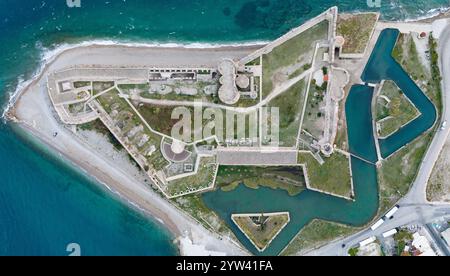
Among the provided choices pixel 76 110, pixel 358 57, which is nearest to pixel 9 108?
pixel 76 110

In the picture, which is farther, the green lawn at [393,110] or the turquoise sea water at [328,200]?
the turquoise sea water at [328,200]

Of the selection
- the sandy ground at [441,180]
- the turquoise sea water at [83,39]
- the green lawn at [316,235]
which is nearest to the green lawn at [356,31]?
the turquoise sea water at [83,39]

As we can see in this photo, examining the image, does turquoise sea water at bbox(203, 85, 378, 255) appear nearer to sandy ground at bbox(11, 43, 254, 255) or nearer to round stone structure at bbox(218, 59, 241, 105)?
sandy ground at bbox(11, 43, 254, 255)

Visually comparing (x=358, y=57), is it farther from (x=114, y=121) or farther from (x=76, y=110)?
(x=76, y=110)

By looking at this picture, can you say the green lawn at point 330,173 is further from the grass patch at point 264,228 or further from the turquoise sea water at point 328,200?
the grass patch at point 264,228

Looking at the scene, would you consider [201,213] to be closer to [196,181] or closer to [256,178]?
[196,181]

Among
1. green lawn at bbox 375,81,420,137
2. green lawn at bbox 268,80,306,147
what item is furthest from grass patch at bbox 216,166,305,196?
green lawn at bbox 375,81,420,137

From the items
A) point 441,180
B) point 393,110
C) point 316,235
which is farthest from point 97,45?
point 441,180
